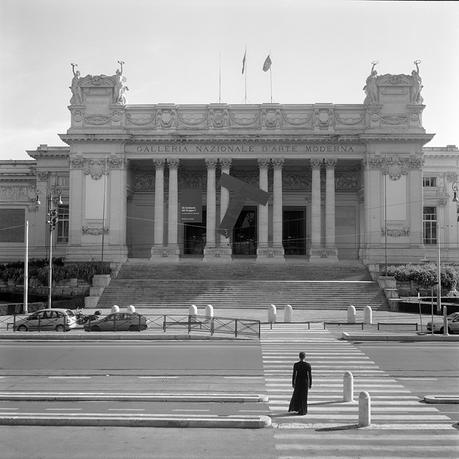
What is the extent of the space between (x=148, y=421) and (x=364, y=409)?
5.07 metres

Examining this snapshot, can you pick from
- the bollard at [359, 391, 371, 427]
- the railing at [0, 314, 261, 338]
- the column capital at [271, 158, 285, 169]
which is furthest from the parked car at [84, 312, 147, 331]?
the column capital at [271, 158, 285, 169]

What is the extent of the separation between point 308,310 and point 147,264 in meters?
20.3

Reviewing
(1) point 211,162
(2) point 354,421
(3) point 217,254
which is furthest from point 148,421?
(1) point 211,162

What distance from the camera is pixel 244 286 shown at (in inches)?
2250

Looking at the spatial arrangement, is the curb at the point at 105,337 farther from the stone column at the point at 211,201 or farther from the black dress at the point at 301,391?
the stone column at the point at 211,201

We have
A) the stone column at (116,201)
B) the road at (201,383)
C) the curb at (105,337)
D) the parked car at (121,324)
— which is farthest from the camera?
the stone column at (116,201)

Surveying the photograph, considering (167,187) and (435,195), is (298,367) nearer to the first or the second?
(167,187)

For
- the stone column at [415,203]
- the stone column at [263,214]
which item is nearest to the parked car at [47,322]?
the stone column at [263,214]

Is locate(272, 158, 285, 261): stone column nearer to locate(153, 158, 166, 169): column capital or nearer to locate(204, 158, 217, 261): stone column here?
locate(204, 158, 217, 261): stone column

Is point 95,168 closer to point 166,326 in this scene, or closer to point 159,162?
point 159,162

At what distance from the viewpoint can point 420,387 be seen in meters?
20.1

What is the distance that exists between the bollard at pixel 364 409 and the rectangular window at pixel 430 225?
2375 inches

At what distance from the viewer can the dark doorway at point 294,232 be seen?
73.6 metres

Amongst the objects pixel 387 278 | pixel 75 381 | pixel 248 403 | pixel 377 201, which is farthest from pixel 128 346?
pixel 377 201
